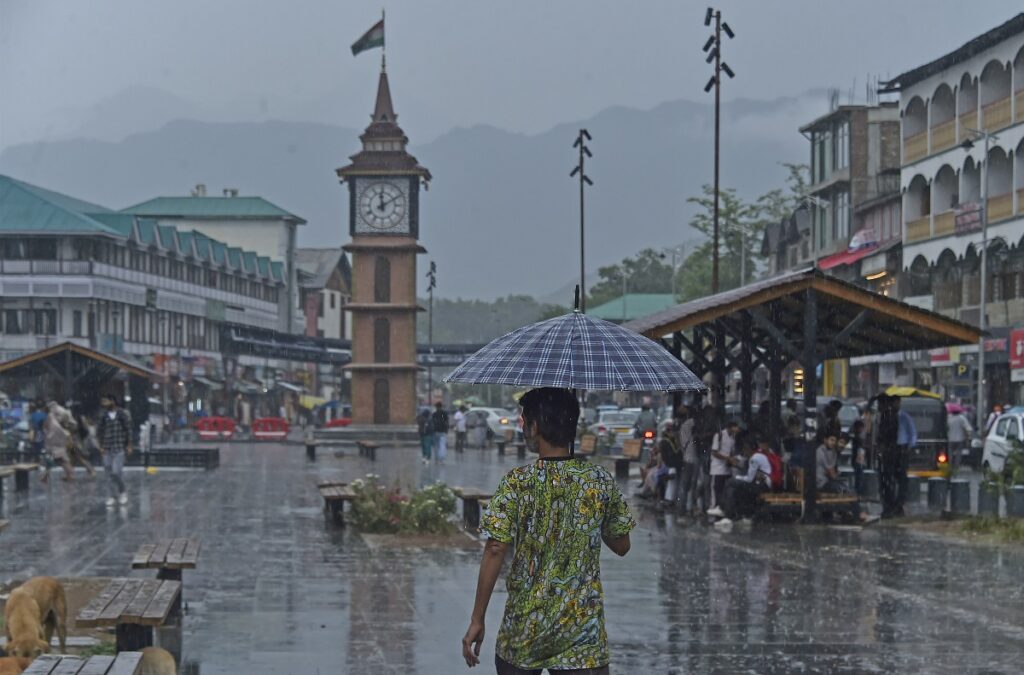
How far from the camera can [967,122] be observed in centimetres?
5897

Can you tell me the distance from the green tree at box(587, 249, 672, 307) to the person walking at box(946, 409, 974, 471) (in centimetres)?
10309

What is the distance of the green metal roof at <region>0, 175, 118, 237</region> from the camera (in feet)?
259

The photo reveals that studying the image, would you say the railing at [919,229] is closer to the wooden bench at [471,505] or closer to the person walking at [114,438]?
the person walking at [114,438]

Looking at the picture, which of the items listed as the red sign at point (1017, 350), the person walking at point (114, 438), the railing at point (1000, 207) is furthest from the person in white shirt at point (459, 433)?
the person walking at point (114, 438)

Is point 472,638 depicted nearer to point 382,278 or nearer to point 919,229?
point 919,229

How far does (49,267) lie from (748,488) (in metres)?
62.0

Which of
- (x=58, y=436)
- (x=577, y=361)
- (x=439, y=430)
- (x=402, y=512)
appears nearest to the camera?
(x=577, y=361)

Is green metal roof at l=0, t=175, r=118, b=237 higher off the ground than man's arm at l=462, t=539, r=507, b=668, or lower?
higher

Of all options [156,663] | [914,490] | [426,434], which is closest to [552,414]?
[156,663]

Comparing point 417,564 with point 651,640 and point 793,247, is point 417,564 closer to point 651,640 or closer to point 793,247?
point 651,640

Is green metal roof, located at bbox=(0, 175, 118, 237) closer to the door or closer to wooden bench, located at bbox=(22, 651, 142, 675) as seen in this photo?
the door

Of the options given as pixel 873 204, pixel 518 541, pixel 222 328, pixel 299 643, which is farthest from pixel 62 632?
pixel 222 328

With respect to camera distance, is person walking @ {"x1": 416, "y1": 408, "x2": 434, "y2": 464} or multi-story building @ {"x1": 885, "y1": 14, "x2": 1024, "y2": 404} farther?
multi-story building @ {"x1": 885, "y1": 14, "x2": 1024, "y2": 404}

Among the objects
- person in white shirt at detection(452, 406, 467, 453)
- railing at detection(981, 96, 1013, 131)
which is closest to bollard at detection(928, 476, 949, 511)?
railing at detection(981, 96, 1013, 131)
